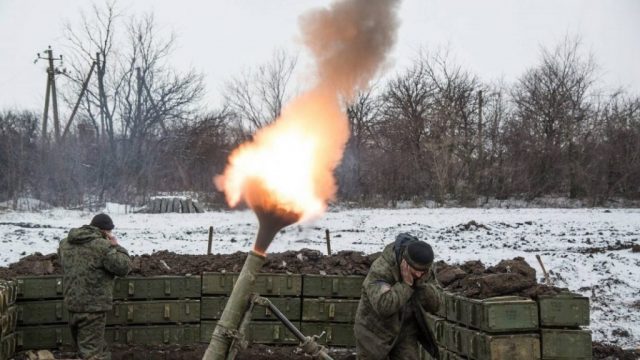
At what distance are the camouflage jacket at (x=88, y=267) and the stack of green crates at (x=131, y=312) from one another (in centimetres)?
147

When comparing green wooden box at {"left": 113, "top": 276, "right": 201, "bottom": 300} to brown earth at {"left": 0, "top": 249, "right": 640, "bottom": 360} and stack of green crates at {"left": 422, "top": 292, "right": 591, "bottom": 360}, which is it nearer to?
brown earth at {"left": 0, "top": 249, "right": 640, "bottom": 360}

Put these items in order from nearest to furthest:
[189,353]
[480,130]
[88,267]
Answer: [88,267] < [189,353] < [480,130]

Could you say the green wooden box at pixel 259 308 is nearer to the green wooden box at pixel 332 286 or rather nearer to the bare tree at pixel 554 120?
the green wooden box at pixel 332 286

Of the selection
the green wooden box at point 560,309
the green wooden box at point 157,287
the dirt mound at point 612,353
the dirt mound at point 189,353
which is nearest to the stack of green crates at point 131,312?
→ the green wooden box at point 157,287

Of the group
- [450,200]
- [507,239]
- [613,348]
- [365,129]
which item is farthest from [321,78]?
[450,200]

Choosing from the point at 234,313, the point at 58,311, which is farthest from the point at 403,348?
the point at 58,311

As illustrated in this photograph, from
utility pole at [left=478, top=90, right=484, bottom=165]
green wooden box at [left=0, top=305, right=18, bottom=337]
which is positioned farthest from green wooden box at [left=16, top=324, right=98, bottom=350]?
utility pole at [left=478, top=90, right=484, bottom=165]

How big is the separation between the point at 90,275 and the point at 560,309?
538cm

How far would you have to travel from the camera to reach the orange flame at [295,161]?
237 inches

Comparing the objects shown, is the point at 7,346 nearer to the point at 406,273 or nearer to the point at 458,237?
the point at 406,273

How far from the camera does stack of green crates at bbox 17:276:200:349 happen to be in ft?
29.9

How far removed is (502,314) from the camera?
701 cm

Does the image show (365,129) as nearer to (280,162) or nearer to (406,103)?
(406,103)

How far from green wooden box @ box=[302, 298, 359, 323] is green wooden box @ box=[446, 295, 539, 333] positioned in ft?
8.85
